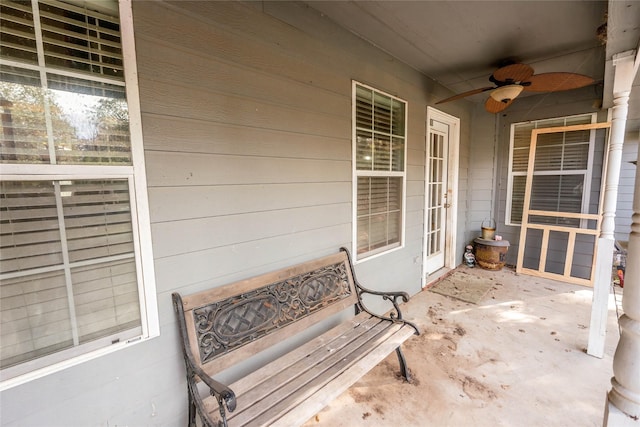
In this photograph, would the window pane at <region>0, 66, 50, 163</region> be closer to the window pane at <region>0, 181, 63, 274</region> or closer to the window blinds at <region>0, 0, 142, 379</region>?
the window blinds at <region>0, 0, 142, 379</region>

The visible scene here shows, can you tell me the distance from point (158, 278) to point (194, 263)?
18 centimetres

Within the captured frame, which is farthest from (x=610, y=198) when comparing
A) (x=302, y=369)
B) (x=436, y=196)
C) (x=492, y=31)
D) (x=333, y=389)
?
(x=302, y=369)

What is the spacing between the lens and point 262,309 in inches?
64.8

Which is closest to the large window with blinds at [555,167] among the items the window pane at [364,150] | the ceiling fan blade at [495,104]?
the ceiling fan blade at [495,104]

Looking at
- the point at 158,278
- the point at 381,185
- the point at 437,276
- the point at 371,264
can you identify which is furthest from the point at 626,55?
the point at 158,278

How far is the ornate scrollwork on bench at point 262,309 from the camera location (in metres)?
1.43

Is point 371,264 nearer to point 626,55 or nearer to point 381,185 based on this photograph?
point 381,185

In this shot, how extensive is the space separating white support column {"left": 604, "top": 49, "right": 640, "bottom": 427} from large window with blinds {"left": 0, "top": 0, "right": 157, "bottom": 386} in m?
1.98

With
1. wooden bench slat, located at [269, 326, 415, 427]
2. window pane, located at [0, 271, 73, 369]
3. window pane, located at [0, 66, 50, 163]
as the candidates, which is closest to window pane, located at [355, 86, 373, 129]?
wooden bench slat, located at [269, 326, 415, 427]

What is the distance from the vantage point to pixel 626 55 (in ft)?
6.24

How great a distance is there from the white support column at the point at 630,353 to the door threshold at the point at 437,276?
255 cm

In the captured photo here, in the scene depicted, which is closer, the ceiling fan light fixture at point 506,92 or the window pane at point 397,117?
the ceiling fan light fixture at point 506,92

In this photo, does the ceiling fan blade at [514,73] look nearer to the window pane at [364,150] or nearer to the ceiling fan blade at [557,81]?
the ceiling fan blade at [557,81]

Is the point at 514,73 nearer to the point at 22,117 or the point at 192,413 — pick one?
the point at 22,117
